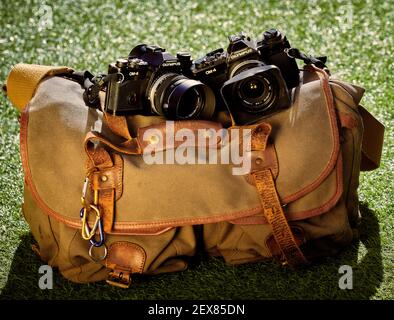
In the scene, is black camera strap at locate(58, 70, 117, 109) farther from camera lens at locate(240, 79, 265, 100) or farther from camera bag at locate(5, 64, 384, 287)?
camera lens at locate(240, 79, 265, 100)

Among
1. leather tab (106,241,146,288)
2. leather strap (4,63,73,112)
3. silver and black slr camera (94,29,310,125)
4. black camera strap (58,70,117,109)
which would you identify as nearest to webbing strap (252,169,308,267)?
silver and black slr camera (94,29,310,125)

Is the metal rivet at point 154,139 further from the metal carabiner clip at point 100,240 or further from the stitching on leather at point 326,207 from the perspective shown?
the stitching on leather at point 326,207

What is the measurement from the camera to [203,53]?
304 centimetres

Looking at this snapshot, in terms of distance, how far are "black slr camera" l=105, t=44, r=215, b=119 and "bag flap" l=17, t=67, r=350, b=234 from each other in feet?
0.40

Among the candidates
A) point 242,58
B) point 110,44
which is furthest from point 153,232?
point 110,44

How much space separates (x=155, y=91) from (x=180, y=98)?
0.08m

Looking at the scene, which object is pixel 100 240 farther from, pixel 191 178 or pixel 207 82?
pixel 207 82

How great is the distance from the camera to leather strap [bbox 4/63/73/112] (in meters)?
2.12

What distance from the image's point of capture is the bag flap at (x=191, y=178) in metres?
1.93

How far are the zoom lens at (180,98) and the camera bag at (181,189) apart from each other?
0.13 feet

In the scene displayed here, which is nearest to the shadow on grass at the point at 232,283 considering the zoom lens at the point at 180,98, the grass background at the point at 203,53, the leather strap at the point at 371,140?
the grass background at the point at 203,53

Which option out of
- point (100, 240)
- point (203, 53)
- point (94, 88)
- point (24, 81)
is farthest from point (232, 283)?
point (203, 53)

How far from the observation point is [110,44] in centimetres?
314

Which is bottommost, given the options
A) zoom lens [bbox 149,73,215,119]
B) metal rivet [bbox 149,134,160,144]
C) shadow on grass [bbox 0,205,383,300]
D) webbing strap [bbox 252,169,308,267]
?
shadow on grass [bbox 0,205,383,300]
